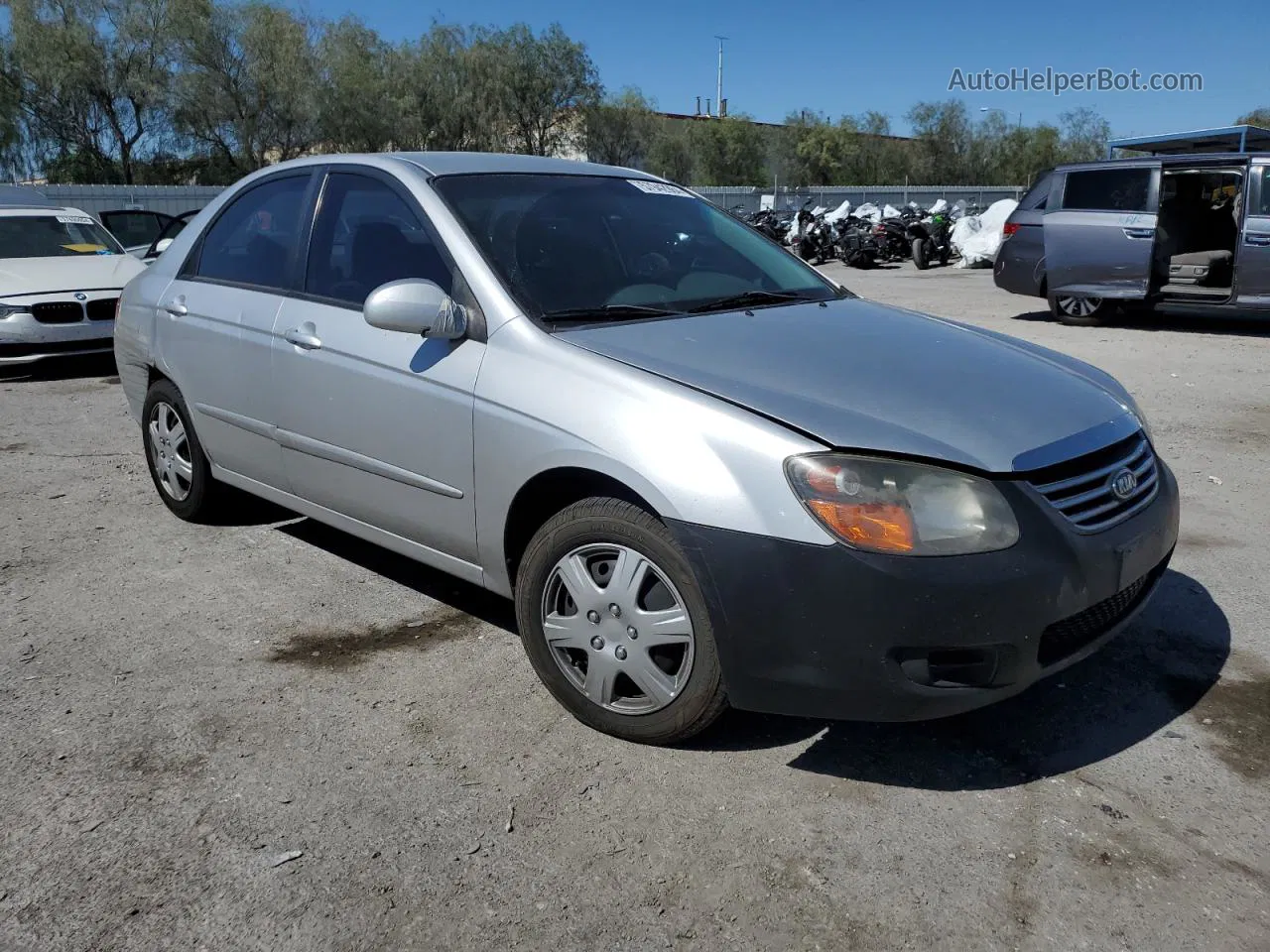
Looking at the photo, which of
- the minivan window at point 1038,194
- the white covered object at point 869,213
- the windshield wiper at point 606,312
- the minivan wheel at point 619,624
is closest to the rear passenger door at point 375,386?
the windshield wiper at point 606,312

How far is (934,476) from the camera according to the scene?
2.52m

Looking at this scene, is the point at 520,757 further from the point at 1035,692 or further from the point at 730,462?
the point at 1035,692

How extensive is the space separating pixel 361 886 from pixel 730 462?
4.24 feet

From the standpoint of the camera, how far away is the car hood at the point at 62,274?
29.7ft

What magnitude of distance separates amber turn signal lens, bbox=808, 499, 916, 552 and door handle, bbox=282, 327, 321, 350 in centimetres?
203

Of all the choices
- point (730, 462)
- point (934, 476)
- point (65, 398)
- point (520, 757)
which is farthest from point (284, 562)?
point (65, 398)

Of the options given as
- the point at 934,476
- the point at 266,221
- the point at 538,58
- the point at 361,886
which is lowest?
the point at 361,886

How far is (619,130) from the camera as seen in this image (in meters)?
51.6

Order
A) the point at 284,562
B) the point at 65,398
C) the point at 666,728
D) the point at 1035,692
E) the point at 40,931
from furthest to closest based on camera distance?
the point at 65,398, the point at 284,562, the point at 1035,692, the point at 666,728, the point at 40,931

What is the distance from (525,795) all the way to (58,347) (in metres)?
7.97

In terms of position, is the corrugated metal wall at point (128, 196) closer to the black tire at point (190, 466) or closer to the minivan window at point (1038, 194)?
the minivan window at point (1038, 194)

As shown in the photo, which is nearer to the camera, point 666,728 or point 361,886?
point 361,886

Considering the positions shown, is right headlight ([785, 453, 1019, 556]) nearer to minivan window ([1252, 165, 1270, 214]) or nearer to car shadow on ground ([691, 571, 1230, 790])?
car shadow on ground ([691, 571, 1230, 790])

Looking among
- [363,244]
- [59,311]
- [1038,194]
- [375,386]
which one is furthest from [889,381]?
[1038,194]
